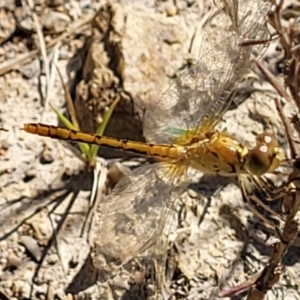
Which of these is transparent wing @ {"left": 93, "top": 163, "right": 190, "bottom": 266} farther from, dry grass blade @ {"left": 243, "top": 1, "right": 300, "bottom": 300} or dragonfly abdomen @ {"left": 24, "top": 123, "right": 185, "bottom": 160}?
dry grass blade @ {"left": 243, "top": 1, "right": 300, "bottom": 300}

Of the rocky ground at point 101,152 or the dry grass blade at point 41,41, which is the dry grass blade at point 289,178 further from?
the dry grass blade at point 41,41

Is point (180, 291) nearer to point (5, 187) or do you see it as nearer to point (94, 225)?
point (94, 225)

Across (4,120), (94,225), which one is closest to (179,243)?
(94,225)

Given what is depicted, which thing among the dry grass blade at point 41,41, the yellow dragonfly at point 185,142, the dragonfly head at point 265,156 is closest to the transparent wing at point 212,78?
the yellow dragonfly at point 185,142

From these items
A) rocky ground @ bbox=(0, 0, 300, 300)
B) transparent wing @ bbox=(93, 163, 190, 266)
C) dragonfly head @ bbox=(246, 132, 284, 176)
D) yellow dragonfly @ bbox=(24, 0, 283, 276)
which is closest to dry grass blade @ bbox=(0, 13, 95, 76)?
rocky ground @ bbox=(0, 0, 300, 300)

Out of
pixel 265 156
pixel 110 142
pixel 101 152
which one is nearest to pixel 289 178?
pixel 265 156

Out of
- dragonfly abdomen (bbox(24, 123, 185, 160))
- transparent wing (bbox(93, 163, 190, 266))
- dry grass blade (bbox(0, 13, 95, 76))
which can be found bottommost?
transparent wing (bbox(93, 163, 190, 266))
